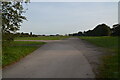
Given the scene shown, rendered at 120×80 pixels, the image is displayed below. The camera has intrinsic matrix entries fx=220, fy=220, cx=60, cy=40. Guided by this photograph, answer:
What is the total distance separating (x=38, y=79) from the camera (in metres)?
7.80

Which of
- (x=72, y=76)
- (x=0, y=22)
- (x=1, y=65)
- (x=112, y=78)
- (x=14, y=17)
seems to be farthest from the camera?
(x=14, y=17)

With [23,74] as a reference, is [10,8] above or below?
above

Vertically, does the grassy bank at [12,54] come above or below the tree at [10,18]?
below

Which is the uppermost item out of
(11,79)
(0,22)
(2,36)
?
(0,22)

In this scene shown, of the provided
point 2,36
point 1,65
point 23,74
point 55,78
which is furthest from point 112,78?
point 2,36

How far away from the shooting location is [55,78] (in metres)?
7.89

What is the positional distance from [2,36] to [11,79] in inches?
172

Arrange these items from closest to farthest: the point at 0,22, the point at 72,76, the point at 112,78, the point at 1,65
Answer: the point at 112,78, the point at 72,76, the point at 1,65, the point at 0,22

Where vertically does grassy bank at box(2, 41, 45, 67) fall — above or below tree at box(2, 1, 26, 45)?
below

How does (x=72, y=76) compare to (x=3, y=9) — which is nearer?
(x=72, y=76)

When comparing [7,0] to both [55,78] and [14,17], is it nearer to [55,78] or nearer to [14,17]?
[14,17]

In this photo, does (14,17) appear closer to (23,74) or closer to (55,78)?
(23,74)

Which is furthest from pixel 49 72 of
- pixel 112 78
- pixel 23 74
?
pixel 112 78

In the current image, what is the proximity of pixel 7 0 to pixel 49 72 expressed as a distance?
504cm
